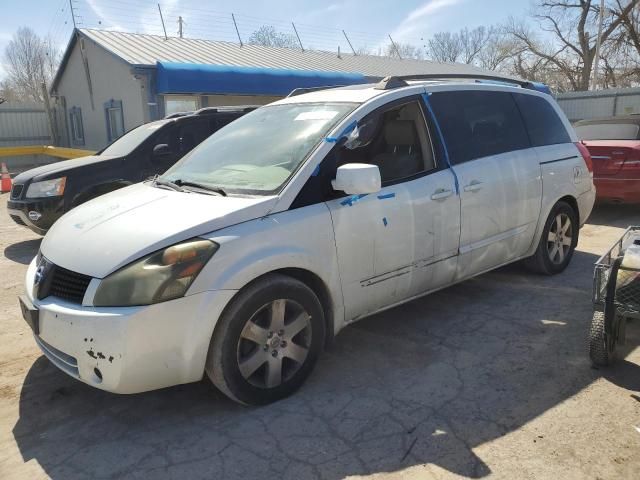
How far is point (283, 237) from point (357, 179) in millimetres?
547

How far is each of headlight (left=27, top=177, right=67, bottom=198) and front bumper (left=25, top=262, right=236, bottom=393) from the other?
4249 millimetres

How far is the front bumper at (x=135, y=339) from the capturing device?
261 centimetres

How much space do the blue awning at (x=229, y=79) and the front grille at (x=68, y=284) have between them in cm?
1260

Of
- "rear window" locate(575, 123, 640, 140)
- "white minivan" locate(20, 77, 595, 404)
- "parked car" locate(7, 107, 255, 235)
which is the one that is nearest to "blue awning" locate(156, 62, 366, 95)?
"rear window" locate(575, 123, 640, 140)

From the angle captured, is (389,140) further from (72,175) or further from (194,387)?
(72,175)

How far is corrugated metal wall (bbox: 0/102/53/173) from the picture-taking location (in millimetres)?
20812

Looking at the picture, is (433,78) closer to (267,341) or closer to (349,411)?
(267,341)

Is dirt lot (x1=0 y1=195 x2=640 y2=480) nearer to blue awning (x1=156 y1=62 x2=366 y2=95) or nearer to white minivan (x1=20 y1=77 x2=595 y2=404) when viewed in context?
white minivan (x1=20 y1=77 x2=595 y2=404)

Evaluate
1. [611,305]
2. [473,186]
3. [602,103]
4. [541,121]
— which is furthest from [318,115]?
[602,103]

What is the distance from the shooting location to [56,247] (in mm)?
3102

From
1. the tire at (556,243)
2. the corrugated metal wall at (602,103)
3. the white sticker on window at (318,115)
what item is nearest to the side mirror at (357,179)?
the white sticker on window at (318,115)

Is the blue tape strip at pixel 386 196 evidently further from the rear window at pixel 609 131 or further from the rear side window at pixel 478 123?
the rear window at pixel 609 131

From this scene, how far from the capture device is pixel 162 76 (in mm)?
15438

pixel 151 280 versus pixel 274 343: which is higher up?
pixel 151 280
